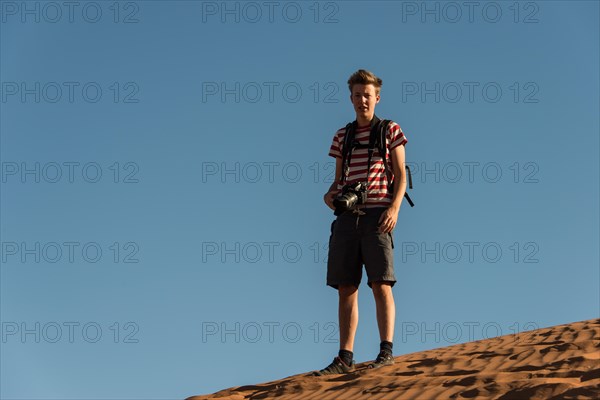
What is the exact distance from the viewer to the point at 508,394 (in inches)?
201

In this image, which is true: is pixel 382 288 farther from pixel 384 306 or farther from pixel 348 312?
pixel 348 312

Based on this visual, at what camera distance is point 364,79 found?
6578mm

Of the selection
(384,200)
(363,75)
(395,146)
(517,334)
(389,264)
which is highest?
(363,75)

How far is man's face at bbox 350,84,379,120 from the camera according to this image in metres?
6.58

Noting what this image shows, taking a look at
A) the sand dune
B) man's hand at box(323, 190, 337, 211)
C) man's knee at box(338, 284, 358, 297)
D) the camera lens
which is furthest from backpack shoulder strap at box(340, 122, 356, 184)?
the sand dune

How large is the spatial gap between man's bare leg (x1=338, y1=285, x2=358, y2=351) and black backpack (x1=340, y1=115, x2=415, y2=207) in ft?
2.64

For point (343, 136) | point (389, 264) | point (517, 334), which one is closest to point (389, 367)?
point (389, 264)

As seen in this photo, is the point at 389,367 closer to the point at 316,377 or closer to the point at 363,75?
the point at 316,377

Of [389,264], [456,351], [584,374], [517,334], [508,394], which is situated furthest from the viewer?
[517,334]

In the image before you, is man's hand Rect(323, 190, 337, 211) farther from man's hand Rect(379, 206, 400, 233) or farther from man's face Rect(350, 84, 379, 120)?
man's face Rect(350, 84, 379, 120)

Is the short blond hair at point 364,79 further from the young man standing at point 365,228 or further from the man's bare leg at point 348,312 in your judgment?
the man's bare leg at point 348,312

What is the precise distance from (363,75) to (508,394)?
8.70ft

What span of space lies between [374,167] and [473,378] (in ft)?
5.67

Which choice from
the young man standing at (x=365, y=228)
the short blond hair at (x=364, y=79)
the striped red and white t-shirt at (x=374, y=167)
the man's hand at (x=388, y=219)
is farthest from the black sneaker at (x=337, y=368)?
the short blond hair at (x=364, y=79)
